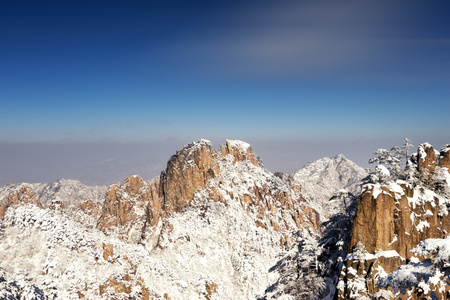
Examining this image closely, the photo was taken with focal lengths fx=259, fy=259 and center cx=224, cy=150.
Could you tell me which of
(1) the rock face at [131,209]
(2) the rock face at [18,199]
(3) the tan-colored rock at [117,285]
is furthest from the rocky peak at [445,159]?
(2) the rock face at [18,199]

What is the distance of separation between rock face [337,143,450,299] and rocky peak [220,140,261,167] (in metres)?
108

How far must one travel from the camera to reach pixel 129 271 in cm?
6300

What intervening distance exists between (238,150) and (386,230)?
369 ft

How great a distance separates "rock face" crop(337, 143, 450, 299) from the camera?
23062 mm

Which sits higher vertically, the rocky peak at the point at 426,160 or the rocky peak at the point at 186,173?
the rocky peak at the point at 426,160

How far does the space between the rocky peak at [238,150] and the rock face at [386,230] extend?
108 metres

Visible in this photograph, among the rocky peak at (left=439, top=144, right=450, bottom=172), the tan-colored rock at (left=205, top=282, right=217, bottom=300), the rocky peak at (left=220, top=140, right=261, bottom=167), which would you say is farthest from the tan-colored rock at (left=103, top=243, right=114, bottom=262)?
the rocky peak at (left=220, top=140, right=261, bottom=167)

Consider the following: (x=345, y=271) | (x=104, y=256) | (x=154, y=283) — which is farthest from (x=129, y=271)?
(x=345, y=271)

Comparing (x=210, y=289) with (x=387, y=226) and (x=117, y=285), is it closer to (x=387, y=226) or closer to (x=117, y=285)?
(x=117, y=285)

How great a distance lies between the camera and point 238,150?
448ft

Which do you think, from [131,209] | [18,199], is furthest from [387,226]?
[18,199]

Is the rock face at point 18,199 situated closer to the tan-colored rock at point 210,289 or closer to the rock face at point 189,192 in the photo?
the rock face at point 189,192

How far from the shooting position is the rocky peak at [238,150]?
134250mm

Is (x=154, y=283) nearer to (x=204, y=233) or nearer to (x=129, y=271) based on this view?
(x=129, y=271)
